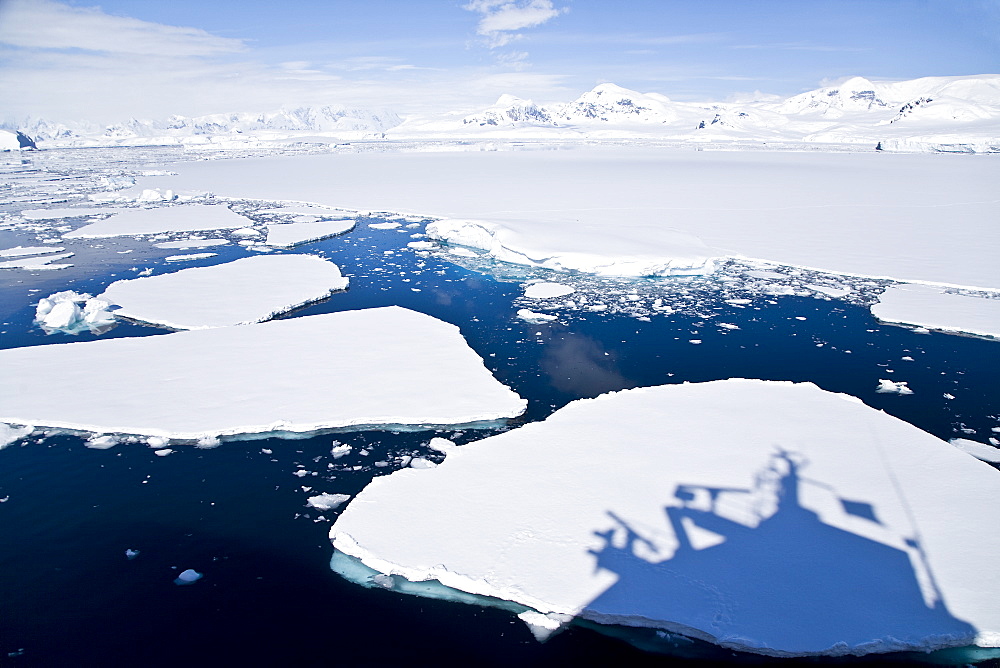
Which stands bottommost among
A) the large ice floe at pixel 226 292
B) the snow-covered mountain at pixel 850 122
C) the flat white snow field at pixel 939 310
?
the large ice floe at pixel 226 292

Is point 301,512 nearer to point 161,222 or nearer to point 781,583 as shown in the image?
point 781,583

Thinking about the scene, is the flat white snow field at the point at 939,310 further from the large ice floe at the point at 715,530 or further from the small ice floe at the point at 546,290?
the small ice floe at the point at 546,290

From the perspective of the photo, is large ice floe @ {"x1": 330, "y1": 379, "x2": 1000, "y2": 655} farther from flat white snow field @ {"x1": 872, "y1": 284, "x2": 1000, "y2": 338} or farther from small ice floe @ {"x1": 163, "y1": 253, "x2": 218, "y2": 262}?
small ice floe @ {"x1": 163, "y1": 253, "x2": 218, "y2": 262}

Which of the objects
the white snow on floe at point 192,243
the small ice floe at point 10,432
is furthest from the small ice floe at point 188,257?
the small ice floe at point 10,432

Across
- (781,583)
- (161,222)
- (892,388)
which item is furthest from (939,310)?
(161,222)

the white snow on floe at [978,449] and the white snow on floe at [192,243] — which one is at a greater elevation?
the white snow on floe at [978,449]

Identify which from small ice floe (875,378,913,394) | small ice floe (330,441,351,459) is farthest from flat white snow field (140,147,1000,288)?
small ice floe (330,441,351,459)
